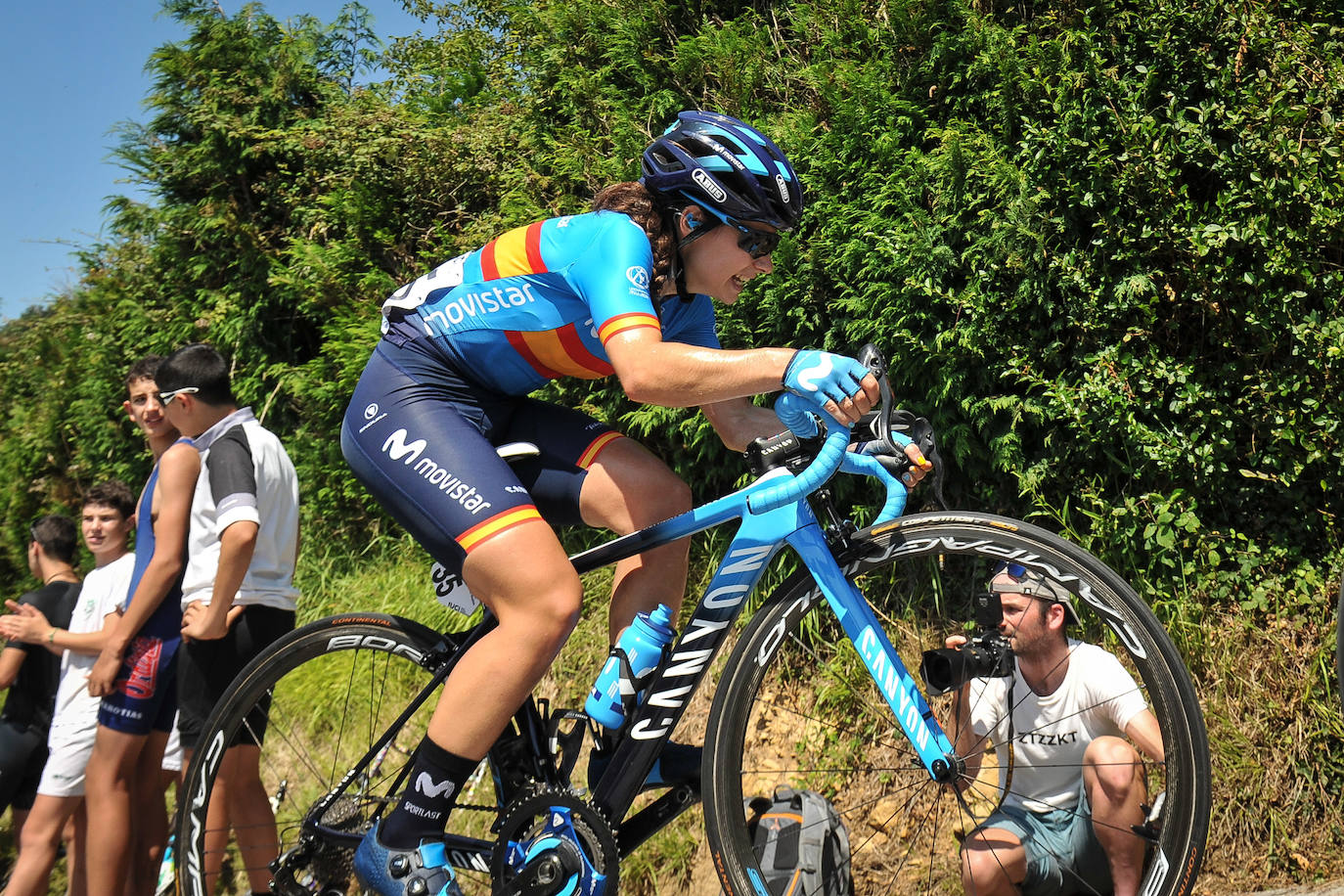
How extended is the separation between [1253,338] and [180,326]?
7.69m

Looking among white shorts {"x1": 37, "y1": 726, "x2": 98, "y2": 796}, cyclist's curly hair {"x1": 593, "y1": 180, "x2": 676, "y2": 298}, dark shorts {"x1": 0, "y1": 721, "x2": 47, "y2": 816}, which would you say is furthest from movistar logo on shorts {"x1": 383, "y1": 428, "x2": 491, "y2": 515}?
dark shorts {"x1": 0, "y1": 721, "x2": 47, "y2": 816}

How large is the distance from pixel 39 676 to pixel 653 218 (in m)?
4.28

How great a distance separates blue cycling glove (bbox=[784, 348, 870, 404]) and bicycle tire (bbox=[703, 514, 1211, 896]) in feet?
1.43

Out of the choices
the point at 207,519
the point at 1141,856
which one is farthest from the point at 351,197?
the point at 1141,856

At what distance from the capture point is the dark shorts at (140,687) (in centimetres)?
389

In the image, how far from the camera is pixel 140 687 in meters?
3.88

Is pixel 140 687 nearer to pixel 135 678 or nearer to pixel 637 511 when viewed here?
pixel 135 678

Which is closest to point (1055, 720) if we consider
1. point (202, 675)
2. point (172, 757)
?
point (202, 675)

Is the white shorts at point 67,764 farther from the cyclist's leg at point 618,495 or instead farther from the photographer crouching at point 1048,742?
the photographer crouching at point 1048,742

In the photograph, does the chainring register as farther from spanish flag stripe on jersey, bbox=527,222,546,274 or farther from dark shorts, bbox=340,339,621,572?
spanish flag stripe on jersey, bbox=527,222,546,274

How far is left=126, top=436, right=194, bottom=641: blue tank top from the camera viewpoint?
397 cm

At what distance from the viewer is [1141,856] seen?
234 cm

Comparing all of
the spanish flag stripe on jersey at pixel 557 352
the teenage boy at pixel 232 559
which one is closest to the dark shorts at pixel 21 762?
the teenage boy at pixel 232 559

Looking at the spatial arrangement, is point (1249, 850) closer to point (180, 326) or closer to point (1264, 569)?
point (1264, 569)
